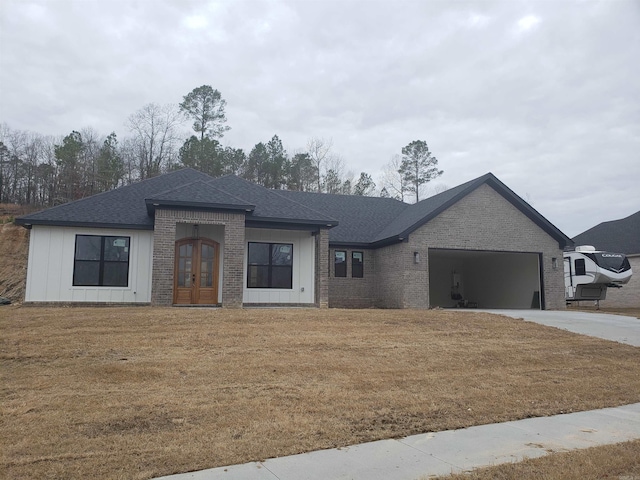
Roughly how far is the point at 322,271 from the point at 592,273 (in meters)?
13.4

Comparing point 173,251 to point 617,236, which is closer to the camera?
point 173,251

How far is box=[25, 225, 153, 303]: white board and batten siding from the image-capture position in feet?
53.0

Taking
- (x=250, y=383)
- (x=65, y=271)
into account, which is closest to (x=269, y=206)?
(x=65, y=271)

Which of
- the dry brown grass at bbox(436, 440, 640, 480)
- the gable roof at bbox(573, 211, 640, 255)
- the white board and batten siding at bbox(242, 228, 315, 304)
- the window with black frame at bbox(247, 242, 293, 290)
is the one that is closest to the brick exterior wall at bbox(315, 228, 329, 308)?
the white board and batten siding at bbox(242, 228, 315, 304)

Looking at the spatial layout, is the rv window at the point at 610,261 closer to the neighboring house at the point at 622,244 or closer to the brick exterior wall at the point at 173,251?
the neighboring house at the point at 622,244

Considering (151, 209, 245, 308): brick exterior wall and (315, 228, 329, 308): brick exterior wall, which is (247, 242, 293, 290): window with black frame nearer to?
(315, 228, 329, 308): brick exterior wall

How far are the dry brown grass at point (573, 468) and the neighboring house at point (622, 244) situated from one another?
88.4 ft

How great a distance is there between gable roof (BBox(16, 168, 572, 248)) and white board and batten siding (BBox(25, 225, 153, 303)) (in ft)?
1.25

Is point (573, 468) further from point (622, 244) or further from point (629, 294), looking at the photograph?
point (622, 244)

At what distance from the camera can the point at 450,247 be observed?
807 inches

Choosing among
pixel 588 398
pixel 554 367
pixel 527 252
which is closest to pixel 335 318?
pixel 554 367

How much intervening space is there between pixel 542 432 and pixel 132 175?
1611 inches

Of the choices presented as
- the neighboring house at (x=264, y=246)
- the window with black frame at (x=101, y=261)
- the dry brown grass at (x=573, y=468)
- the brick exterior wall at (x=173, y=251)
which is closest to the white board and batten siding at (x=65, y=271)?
the neighboring house at (x=264, y=246)

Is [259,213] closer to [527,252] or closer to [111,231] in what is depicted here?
[111,231]
